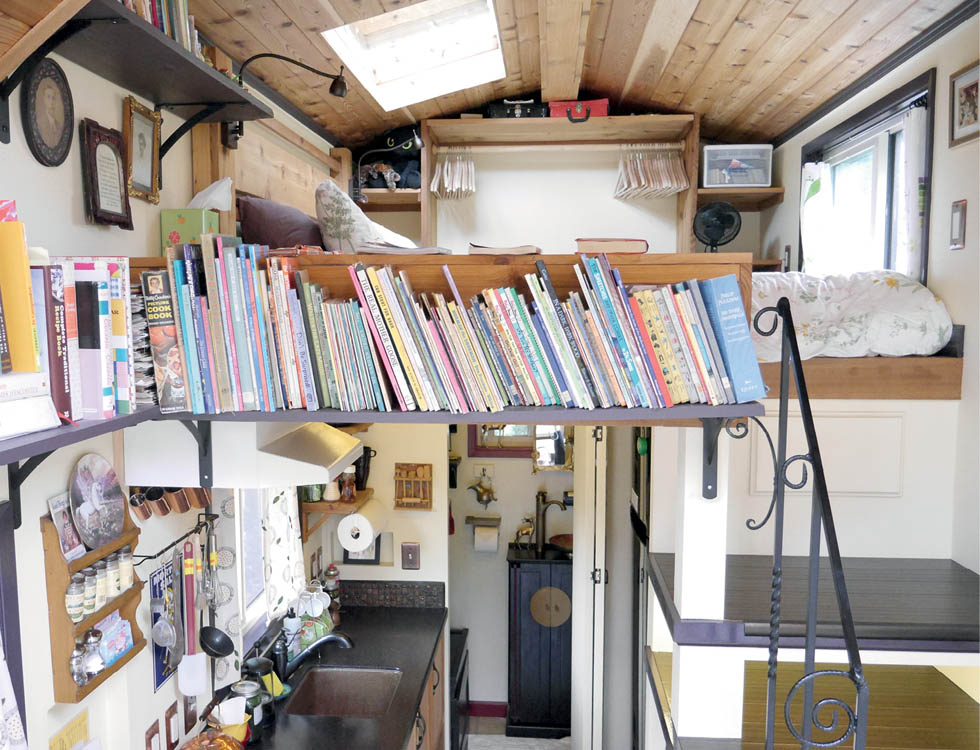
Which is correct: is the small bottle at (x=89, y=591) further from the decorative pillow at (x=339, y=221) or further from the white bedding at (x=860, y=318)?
the white bedding at (x=860, y=318)

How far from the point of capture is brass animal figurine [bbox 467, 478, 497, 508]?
4.60 m

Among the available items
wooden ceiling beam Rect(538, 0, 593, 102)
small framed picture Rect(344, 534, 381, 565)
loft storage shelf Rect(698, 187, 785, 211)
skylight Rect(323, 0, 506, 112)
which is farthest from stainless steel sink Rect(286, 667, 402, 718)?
loft storage shelf Rect(698, 187, 785, 211)

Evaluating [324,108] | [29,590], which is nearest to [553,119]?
[324,108]

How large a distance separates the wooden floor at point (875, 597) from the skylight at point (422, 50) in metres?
2.37

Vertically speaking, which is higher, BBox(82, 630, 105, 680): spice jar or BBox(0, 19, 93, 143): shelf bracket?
BBox(0, 19, 93, 143): shelf bracket

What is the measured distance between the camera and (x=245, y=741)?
7.18 ft

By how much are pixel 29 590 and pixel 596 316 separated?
48.8 inches

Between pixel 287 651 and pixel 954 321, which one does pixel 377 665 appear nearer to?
pixel 287 651

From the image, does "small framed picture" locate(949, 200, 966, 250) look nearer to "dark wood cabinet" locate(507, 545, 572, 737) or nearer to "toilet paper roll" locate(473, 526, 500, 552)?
"dark wood cabinet" locate(507, 545, 572, 737)

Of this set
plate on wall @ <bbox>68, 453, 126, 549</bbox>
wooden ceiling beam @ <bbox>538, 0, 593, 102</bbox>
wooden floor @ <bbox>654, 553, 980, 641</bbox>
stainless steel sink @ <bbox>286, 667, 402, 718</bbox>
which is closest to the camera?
plate on wall @ <bbox>68, 453, 126, 549</bbox>

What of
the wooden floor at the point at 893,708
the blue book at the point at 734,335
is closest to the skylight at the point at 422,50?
the blue book at the point at 734,335

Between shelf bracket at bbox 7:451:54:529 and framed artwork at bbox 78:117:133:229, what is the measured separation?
1.84ft

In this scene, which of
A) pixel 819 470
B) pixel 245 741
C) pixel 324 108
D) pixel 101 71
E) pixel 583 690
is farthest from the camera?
pixel 583 690

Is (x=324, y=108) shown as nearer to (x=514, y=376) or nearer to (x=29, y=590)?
(x=514, y=376)
